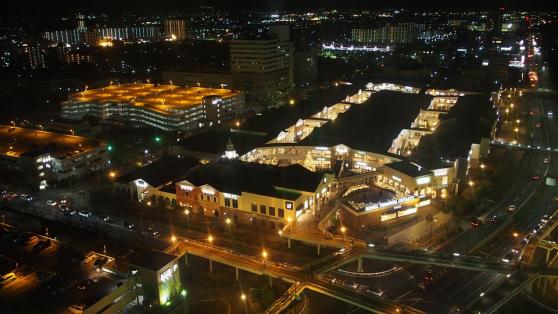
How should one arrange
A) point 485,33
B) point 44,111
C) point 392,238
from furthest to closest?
point 485,33 < point 44,111 < point 392,238

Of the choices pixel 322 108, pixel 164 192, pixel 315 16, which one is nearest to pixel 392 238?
pixel 164 192

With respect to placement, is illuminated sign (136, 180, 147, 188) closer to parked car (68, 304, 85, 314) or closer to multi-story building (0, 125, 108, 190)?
multi-story building (0, 125, 108, 190)

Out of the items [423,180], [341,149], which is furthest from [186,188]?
[423,180]

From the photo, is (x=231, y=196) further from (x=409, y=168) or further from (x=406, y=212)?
(x=409, y=168)

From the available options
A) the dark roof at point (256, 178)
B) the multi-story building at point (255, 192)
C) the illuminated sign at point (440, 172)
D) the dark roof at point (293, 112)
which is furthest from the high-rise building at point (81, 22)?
the illuminated sign at point (440, 172)

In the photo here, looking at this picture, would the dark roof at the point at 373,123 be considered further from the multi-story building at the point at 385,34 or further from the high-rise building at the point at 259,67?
the multi-story building at the point at 385,34

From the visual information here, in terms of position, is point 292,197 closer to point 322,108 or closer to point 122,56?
point 322,108

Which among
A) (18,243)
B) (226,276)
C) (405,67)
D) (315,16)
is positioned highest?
(315,16)

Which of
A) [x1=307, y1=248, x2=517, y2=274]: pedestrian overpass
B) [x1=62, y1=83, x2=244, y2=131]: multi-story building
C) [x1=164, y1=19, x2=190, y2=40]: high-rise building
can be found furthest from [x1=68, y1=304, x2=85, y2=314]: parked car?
[x1=164, y1=19, x2=190, y2=40]: high-rise building
